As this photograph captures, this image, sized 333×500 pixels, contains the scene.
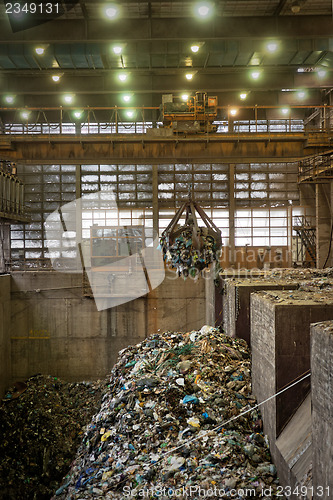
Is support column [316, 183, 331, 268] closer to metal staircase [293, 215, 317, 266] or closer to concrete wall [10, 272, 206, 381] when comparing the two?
metal staircase [293, 215, 317, 266]

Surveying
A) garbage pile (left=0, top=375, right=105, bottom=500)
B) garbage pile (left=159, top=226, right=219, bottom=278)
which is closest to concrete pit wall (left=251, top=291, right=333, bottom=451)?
garbage pile (left=159, top=226, right=219, bottom=278)

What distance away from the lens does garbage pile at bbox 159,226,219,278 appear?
6.48 meters

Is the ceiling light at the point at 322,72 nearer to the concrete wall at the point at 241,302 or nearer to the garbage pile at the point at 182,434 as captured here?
the concrete wall at the point at 241,302

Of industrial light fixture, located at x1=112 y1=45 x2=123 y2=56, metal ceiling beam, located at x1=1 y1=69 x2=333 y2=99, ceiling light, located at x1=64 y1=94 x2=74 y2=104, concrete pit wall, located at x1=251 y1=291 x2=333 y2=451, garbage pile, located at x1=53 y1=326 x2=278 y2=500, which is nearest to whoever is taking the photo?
garbage pile, located at x1=53 y1=326 x2=278 y2=500

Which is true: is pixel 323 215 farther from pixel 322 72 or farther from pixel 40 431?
pixel 40 431

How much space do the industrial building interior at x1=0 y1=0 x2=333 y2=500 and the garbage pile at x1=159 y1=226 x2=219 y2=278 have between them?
3cm

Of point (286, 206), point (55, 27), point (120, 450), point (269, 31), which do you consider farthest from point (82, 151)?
→ point (286, 206)

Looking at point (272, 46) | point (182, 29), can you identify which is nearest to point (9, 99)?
point (182, 29)

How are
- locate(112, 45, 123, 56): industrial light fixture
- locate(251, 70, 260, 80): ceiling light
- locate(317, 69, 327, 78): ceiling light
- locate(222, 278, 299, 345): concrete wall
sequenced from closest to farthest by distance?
locate(222, 278, 299, 345): concrete wall → locate(112, 45, 123, 56): industrial light fixture → locate(317, 69, 327, 78): ceiling light → locate(251, 70, 260, 80): ceiling light

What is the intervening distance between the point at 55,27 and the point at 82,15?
1075mm

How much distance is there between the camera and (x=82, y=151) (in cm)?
1074

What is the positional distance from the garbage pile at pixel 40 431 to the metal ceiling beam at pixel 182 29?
10.1m

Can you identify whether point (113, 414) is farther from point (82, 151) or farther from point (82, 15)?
point (82, 15)

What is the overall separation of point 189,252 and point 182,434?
2.79 meters
